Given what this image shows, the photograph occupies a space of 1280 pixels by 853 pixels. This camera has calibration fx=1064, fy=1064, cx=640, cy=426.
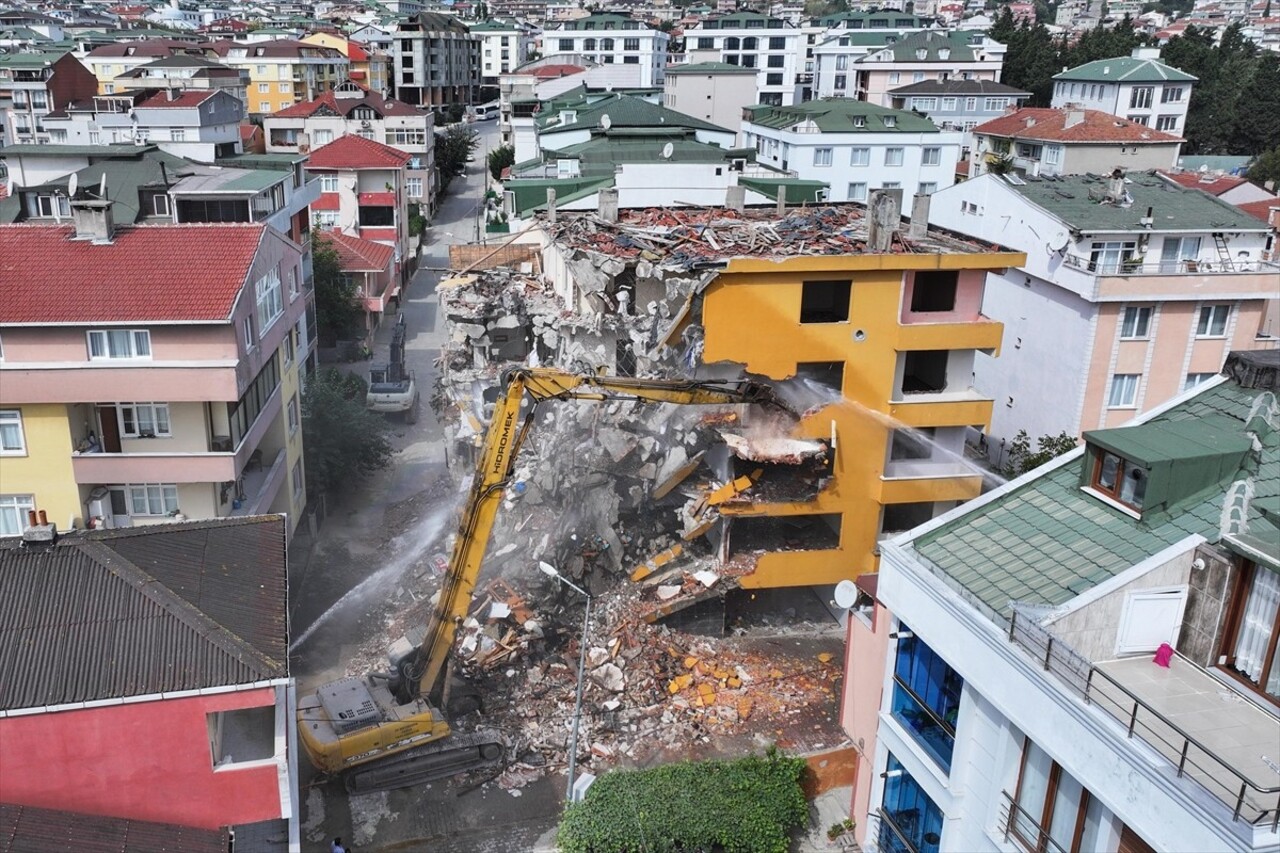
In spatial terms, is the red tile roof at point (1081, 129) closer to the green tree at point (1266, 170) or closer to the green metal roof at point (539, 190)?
the green tree at point (1266, 170)

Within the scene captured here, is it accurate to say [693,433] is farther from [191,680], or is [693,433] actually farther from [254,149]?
[254,149]

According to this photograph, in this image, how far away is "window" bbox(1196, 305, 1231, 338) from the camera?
110 ft

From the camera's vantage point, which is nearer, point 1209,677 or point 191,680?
point 1209,677

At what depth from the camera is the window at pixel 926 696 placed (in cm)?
1442

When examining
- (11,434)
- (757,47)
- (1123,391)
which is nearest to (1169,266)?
(1123,391)

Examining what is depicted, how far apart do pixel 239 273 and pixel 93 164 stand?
50.8ft

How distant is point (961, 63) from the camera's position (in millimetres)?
87562

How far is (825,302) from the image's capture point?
2564cm

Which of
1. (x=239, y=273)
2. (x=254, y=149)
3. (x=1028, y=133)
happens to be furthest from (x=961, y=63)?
(x=239, y=273)

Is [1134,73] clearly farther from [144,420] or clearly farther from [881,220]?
[144,420]

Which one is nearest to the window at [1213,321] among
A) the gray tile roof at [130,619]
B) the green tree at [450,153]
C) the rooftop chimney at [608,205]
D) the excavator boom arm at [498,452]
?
the rooftop chimney at [608,205]

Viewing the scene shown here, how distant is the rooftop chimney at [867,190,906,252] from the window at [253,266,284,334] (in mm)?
14492

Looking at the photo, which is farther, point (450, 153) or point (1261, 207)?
point (450, 153)

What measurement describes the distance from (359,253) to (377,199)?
5837mm
